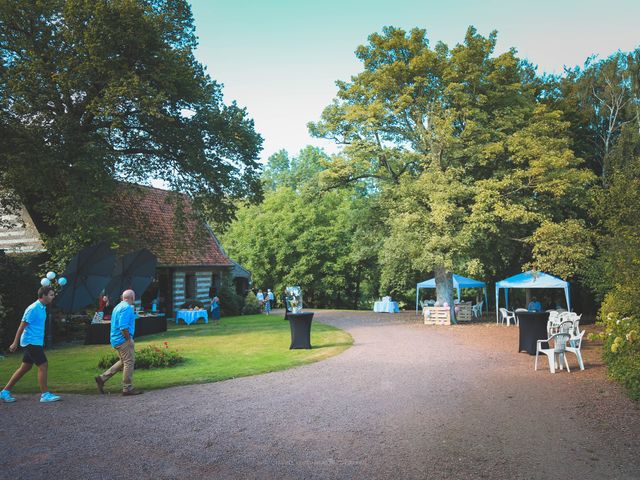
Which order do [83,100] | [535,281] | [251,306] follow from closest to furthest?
[83,100] < [535,281] < [251,306]

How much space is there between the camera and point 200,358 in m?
13.2

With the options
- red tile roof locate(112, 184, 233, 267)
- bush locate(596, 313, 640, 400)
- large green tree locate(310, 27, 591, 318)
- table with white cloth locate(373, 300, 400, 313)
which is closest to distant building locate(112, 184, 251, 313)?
red tile roof locate(112, 184, 233, 267)

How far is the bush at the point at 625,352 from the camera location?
8227 mm

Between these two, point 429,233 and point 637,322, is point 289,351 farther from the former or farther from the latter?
point 429,233

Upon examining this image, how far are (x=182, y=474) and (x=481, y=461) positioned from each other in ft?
10.9

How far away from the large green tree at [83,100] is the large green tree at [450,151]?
28.9 feet

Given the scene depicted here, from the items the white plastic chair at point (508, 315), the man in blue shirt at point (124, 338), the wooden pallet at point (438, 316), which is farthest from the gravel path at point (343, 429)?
Result: the wooden pallet at point (438, 316)

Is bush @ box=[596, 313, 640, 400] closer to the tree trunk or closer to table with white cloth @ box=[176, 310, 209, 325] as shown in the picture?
the tree trunk

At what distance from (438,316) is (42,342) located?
18451 mm

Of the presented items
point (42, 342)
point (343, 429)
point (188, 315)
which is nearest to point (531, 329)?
point (343, 429)

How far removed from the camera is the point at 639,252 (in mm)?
9141

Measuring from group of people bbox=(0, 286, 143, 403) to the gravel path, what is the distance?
13.5 inches

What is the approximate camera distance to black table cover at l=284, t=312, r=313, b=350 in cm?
1445

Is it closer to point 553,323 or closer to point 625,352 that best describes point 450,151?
point 553,323
